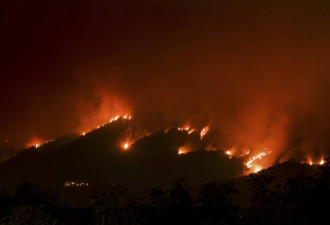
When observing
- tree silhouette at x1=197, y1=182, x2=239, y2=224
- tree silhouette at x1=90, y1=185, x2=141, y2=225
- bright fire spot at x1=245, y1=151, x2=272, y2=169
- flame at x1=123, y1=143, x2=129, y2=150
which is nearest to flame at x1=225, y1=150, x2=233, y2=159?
bright fire spot at x1=245, y1=151, x2=272, y2=169

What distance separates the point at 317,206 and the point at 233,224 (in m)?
3.15

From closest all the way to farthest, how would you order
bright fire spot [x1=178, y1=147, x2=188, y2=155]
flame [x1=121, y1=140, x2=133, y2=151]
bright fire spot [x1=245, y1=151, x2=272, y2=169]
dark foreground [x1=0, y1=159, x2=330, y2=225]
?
1. dark foreground [x1=0, y1=159, x2=330, y2=225]
2. bright fire spot [x1=245, y1=151, x2=272, y2=169]
3. bright fire spot [x1=178, y1=147, x2=188, y2=155]
4. flame [x1=121, y1=140, x2=133, y2=151]

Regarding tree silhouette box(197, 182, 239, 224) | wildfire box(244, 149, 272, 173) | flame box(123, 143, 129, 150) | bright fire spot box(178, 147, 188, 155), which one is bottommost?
tree silhouette box(197, 182, 239, 224)

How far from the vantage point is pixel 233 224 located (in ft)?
50.2

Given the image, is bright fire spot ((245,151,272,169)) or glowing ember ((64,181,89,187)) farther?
bright fire spot ((245,151,272,169))

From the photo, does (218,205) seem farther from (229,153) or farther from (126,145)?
(126,145)

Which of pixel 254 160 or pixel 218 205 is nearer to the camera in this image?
pixel 218 205

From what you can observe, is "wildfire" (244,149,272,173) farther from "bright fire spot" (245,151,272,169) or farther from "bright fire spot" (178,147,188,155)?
"bright fire spot" (178,147,188,155)

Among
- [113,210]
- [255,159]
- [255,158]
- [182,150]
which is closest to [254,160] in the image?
[255,159]

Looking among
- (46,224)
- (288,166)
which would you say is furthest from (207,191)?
(288,166)

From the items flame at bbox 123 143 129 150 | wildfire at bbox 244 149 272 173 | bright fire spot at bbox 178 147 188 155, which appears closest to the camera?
wildfire at bbox 244 149 272 173

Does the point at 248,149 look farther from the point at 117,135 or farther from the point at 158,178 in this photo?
the point at 117,135

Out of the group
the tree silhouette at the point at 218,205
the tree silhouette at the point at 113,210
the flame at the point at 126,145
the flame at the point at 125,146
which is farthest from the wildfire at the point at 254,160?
the tree silhouette at the point at 113,210

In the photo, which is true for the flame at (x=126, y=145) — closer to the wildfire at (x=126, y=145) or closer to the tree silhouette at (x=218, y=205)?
the wildfire at (x=126, y=145)
